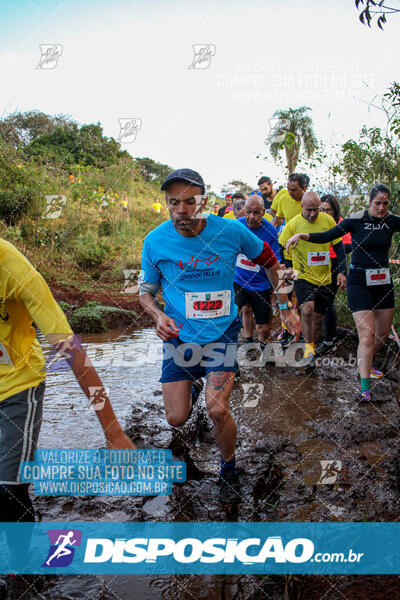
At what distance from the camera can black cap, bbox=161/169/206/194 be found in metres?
3.13

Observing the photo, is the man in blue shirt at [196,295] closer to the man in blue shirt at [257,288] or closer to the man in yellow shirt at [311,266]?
the man in blue shirt at [257,288]

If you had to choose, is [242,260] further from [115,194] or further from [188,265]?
[115,194]

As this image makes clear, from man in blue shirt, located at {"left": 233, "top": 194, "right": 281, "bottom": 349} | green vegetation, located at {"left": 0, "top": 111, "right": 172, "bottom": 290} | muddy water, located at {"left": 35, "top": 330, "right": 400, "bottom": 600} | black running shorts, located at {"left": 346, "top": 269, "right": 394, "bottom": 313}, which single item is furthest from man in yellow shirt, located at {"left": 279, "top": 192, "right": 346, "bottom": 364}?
green vegetation, located at {"left": 0, "top": 111, "right": 172, "bottom": 290}

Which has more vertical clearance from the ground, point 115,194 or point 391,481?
point 115,194

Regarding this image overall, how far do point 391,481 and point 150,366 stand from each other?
403cm

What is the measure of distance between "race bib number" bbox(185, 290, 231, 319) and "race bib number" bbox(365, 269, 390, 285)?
2.35 metres

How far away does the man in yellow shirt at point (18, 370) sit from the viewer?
2016 mm

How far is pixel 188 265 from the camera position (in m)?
3.29

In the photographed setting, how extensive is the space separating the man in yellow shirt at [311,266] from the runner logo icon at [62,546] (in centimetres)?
432

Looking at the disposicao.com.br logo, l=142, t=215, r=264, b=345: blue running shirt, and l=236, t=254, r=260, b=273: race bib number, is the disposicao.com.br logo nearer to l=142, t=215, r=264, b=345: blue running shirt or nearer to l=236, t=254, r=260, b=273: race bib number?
l=142, t=215, r=264, b=345: blue running shirt

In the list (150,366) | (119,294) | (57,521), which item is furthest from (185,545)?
(119,294)

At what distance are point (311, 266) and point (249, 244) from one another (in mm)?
3162

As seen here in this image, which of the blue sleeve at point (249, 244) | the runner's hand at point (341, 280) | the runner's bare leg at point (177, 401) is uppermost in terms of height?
the blue sleeve at point (249, 244)

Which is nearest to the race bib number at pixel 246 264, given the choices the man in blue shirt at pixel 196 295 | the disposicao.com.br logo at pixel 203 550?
the man in blue shirt at pixel 196 295
